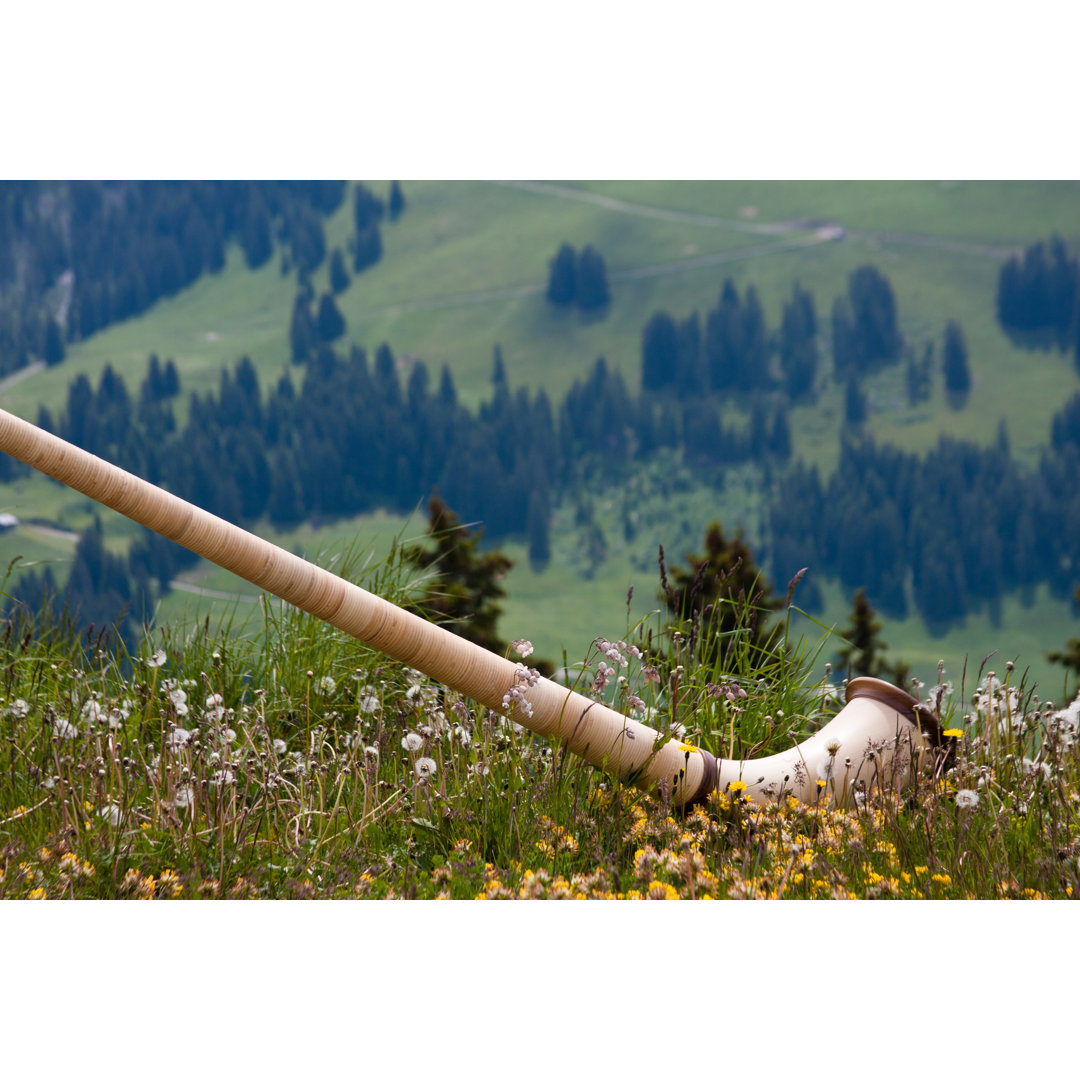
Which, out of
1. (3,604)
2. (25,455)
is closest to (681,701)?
(25,455)

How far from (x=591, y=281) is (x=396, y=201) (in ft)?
66.2

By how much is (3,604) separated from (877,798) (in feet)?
16.3

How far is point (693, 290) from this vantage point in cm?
8394

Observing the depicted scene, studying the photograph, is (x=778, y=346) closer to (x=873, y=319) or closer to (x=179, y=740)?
(x=873, y=319)

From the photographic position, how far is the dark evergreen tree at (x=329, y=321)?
78.2 metres

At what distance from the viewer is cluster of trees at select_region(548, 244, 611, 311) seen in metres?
87.6

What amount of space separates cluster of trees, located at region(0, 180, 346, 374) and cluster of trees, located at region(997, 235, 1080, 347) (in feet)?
185

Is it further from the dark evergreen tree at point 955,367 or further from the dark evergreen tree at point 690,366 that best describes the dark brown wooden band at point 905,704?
the dark evergreen tree at point 955,367

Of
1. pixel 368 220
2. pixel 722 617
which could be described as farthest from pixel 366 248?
pixel 722 617

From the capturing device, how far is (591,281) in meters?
89.1

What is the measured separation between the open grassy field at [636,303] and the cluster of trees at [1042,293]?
131 cm

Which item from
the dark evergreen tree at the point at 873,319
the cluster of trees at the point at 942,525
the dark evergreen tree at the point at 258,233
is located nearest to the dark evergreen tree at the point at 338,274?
the dark evergreen tree at the point at 258,233

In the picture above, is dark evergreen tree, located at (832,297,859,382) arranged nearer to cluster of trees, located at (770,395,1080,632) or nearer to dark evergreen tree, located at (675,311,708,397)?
cluster of trees, located at (770,395,1080,632)

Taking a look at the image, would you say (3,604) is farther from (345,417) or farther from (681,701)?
(345,417)
